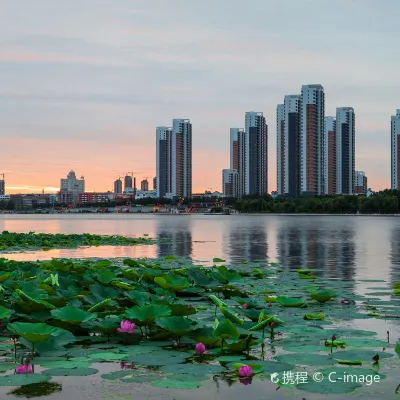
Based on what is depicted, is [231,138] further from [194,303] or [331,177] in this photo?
[194,303]

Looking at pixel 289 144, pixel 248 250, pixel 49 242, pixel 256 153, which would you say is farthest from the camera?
pixel 256 153

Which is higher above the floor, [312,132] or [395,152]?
[312,132]

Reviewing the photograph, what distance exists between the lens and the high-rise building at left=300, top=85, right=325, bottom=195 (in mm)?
130625

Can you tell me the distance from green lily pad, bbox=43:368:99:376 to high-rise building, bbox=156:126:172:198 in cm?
18621

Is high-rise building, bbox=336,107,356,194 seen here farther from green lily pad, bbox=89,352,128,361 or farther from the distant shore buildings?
green lily pad, bbox=89,352,128,361

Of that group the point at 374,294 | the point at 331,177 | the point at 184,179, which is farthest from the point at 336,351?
the point at 184,179

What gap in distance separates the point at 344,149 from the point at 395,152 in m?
13.9

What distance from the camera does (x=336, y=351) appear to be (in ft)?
14.6

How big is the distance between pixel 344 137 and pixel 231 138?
51.2 metres

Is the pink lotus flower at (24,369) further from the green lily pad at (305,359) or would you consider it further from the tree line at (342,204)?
the tree line at (342,204)

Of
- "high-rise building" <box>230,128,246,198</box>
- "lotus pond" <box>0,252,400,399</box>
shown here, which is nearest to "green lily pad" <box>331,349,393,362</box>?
"lotus pond" <box>0,252,400,399</box>

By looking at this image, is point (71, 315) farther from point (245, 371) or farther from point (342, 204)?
point (342, 204)

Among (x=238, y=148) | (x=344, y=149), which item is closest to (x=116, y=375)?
(x=344, y=149)

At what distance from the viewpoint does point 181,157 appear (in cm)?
18950
